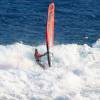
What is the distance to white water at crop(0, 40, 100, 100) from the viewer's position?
95.5 feet

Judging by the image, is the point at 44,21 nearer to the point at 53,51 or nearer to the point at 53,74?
the point at 53,51

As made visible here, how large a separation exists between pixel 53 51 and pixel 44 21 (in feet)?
23.2

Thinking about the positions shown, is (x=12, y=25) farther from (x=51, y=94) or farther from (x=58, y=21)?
(x=51, y=94)

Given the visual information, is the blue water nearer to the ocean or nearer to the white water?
the ocean

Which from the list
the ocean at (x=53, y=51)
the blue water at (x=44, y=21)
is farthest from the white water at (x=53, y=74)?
the blue water at (x=44, y=21)

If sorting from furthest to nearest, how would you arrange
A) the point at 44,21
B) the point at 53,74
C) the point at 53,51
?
the point at 44,21 → the point at 53,51 → the point at 53,74

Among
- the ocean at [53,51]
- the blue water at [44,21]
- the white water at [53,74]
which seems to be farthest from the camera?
the blue water at [44,21]

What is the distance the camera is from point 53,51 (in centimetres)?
3509

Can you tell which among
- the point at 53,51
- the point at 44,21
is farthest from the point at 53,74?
the point at 44,21

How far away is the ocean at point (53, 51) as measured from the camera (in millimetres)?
29609

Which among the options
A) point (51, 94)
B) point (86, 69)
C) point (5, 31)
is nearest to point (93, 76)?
point (86, 69)

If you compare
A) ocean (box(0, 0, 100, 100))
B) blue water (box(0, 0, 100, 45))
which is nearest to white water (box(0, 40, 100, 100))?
ocean (box(0, 0, 100, 100))

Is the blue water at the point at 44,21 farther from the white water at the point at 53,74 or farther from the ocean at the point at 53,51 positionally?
the white water at the point at 53,74

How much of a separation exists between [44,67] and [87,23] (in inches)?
402
